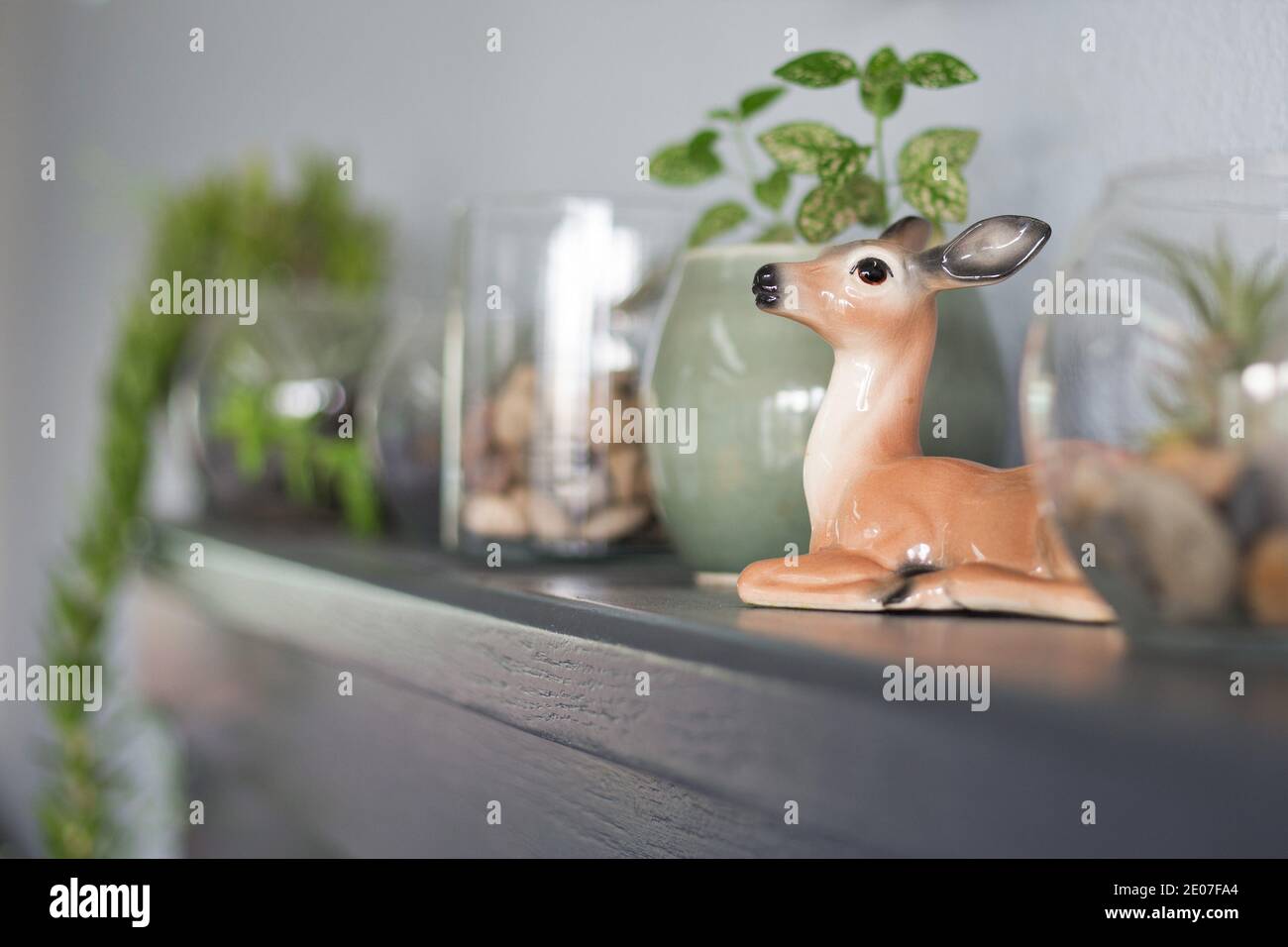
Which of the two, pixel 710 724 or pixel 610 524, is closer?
pixel 710 724

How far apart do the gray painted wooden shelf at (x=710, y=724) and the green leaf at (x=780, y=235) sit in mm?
190

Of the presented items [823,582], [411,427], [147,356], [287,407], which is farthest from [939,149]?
[147,356]

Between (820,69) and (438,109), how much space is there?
2.66 feet

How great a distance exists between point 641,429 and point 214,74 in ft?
4.95

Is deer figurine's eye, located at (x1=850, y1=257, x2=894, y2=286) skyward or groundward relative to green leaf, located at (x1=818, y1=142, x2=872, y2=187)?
Result: groundward

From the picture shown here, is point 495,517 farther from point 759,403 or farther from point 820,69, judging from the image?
→ point 820,69

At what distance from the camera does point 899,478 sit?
0.52 m

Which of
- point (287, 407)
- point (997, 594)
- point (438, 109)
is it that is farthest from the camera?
point (438, 109)

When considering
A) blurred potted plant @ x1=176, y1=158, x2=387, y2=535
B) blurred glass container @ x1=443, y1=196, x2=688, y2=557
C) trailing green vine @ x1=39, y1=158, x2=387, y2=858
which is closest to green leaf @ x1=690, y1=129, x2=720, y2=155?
blurred glass container @ x1=443, y1=196, x2=688, y2=557

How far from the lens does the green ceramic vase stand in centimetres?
60

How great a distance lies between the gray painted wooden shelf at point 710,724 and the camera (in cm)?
31

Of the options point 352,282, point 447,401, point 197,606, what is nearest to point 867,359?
point 447,401

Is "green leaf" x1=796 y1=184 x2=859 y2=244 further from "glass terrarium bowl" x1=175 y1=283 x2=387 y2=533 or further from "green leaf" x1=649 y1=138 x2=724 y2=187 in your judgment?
"glass terrarium bowl" x1=175 y1=283 x2=387 y2=533

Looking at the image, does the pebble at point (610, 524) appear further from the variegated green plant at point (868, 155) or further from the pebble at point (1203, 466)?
the pebble at point (1203, 466)
